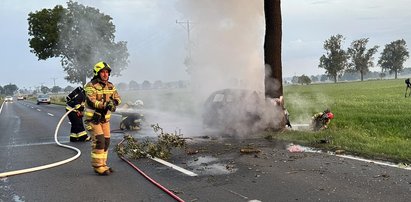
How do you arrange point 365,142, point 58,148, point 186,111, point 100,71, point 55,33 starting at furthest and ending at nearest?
1. point 55,33
2. point 186,111
3. point 58,148
4. point 365,142
5. point 100,71

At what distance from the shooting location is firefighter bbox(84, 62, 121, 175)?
6.77 meters

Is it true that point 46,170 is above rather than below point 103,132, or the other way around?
below

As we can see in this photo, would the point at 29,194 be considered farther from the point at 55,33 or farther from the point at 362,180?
the point at 55,33

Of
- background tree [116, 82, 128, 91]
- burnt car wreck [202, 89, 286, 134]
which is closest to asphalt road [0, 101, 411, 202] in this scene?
burnt car wreck [202, 89, 286, 134]

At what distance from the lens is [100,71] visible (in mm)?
6797

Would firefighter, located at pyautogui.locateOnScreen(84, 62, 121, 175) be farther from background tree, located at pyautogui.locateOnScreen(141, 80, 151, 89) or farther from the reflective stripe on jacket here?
background tree, located at pyautogui.locateOnScreen(141, 80, 151, 89)

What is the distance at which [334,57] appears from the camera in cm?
8912

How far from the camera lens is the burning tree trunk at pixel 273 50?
1104 centimetres

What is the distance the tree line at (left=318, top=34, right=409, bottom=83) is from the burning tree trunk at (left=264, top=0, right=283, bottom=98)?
82.5 metres

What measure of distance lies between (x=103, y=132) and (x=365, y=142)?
5.60 metres

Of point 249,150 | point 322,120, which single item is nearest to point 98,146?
point 249,150

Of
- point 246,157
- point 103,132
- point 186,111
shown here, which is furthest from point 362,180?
point 186,111

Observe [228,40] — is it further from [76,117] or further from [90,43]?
[90,43]

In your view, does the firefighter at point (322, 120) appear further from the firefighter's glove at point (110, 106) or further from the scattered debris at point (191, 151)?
the firefighter's glove at point (110, 106)
